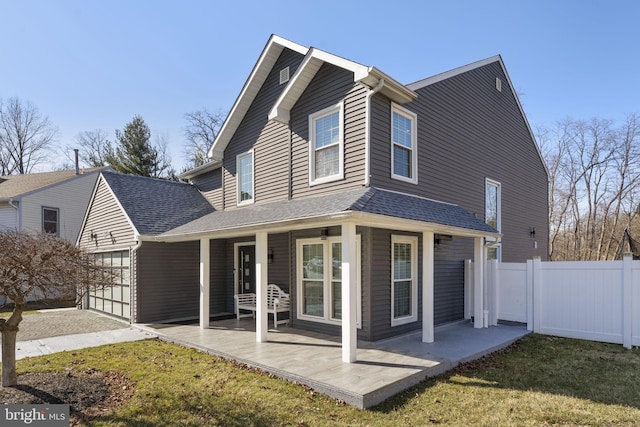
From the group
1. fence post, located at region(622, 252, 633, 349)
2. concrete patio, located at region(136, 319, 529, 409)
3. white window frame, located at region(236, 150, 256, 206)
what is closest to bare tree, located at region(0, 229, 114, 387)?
concrete patio, located at region(136, 319, 529, 409)

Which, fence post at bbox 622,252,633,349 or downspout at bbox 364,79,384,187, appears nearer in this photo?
downspout at bbox 364,79,384,187

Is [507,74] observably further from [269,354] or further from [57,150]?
[57,150]

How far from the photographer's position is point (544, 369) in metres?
6.26

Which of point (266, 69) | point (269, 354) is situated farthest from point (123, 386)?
point (266, 69)

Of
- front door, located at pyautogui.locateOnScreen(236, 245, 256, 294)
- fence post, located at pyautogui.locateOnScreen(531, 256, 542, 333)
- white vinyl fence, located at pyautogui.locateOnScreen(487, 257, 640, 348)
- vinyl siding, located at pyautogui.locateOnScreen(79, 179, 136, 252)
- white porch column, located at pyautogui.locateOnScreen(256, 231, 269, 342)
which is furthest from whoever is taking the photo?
front door, located at pyautogui.locateOnScreen(236, 245, 256, 294)

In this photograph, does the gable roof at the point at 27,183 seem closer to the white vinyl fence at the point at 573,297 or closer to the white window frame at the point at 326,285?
the white window frame at the point at 326,285

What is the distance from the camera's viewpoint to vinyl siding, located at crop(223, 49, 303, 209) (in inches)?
372

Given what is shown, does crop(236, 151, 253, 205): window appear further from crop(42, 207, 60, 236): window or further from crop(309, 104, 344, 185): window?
crop(42, 207, 60, 236): window

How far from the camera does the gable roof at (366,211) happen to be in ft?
20.1

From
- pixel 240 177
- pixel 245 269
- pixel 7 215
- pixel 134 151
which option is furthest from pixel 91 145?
pixel 245 269

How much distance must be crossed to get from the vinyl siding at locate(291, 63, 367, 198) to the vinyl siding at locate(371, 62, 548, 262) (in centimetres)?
32

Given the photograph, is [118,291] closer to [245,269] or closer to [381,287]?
[245,269]

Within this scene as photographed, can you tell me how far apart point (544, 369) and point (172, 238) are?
348 inches

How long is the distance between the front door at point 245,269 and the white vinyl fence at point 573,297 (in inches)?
264
